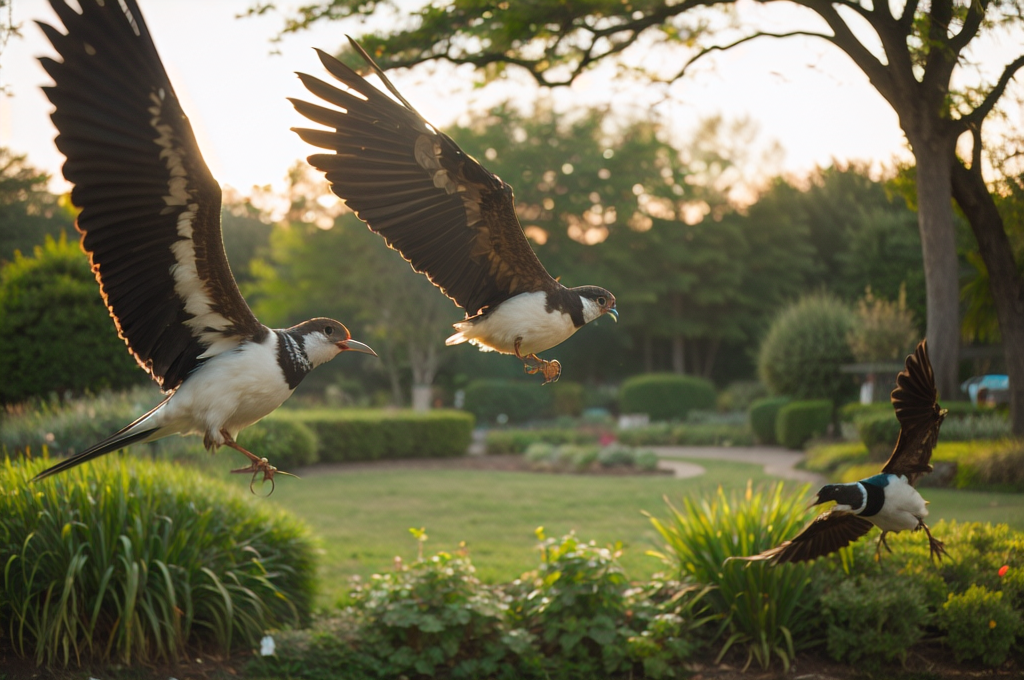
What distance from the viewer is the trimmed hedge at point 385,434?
14.3 m

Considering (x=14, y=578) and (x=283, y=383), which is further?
(x=14, y=578)

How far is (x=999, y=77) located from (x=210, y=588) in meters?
6.45

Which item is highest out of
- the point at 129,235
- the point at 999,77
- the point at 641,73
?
the point at 641,73

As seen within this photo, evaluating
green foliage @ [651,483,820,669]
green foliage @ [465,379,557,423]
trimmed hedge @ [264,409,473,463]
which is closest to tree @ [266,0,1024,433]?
green foliage @ [651,483,820,669]

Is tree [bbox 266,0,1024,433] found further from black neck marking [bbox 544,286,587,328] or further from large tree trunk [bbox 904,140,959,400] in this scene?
black neck marking [bbox 544,286,587,328]

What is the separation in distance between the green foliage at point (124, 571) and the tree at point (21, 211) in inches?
765

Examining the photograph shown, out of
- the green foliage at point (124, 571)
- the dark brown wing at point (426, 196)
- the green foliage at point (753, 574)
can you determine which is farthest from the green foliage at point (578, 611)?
the dark brown wing at point (426, 196)

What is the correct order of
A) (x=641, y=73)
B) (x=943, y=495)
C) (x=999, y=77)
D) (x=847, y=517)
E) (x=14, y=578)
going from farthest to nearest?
(x=641, y=73)
(x=943, y=495)
(x=999, y=77)
(x=14, y=578)
(x=847, y=517)

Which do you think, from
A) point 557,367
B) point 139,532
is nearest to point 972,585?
point 557,367

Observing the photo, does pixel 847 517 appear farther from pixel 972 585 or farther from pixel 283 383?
pixel 283 383

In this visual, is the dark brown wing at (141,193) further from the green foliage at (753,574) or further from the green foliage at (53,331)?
the green foliage at (53,331)

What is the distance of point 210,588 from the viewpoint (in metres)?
4.62

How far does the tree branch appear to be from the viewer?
606 cm

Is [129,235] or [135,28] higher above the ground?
[135,28]
